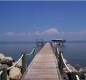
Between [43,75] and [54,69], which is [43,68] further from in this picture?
[43,75]

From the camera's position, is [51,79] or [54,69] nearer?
[51,79]

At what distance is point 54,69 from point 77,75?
624cm

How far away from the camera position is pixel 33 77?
1195cm

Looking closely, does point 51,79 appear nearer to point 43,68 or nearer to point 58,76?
point 58,76

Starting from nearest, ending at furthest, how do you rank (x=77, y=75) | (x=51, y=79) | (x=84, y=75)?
(x=77, y=75)
(x=51, y=79)
(x=84, y=75)

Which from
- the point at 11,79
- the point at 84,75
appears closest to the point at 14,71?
the point at 11,79

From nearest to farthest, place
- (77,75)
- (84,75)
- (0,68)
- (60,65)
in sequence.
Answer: (77,75) → (0,68) → (60,65) → (84,75)

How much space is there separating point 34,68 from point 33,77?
8.01 ft

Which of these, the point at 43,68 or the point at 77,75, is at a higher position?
the point at 43,68

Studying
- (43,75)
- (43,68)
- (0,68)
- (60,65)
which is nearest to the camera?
(0,68)

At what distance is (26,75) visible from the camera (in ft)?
40.7

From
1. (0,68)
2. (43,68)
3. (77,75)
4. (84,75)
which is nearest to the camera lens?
(77,75)

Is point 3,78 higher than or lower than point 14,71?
lower

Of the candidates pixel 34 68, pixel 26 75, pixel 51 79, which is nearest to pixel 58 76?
pixel 51 79
